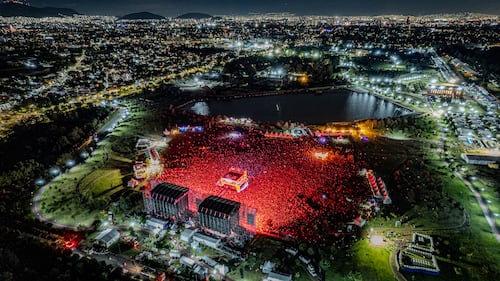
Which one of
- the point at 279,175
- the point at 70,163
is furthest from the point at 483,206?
the point at 70,163

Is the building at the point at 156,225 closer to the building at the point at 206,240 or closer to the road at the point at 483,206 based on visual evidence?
the building at the point at 206,240

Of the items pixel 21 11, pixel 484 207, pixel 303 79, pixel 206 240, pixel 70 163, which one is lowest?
pixel 484 207

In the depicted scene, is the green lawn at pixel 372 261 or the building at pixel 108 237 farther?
the building at pixel 108 237

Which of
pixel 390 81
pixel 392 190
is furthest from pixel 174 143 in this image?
pixel 390 81

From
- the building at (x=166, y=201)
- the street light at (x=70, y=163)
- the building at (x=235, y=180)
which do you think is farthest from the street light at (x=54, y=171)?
the building at (x=235, y=180)

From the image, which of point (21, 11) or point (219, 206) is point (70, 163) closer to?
point (219, 206)
